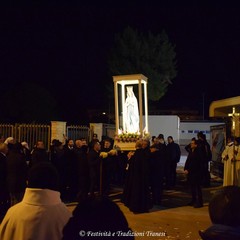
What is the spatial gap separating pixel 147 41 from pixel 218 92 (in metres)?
22.4

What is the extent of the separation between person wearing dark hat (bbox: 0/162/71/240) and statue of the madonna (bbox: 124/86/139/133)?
30.6 ft

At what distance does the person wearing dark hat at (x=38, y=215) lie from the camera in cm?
303

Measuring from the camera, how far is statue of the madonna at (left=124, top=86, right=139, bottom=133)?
12.4 m

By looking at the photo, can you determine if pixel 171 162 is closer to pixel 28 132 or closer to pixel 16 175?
pixel 28 132

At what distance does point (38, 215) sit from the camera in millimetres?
3027

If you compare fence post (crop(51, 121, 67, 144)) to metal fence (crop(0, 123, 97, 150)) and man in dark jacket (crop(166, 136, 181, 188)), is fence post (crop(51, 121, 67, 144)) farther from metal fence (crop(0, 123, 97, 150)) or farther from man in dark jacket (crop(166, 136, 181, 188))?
man in dark jacket (crop(166, 136, 181, 188))

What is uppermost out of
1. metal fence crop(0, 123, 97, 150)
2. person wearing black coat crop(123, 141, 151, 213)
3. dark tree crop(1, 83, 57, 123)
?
dark tree crop(1, 83, 57, 123)

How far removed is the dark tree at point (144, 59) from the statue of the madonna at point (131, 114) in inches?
896

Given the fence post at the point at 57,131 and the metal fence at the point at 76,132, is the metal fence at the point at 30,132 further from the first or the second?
the fence post at the point at 57,131

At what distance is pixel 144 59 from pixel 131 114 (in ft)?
79.5

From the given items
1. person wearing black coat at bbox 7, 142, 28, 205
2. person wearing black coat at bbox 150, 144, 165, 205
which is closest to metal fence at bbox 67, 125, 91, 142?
person wearing black coat at bbox 150, 144, 165, 205

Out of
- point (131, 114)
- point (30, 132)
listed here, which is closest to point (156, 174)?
point (131, 114)

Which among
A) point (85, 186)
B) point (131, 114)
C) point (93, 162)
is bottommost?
point (85, 186)

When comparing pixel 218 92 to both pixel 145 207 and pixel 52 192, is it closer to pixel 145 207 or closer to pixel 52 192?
pixel 145 207
